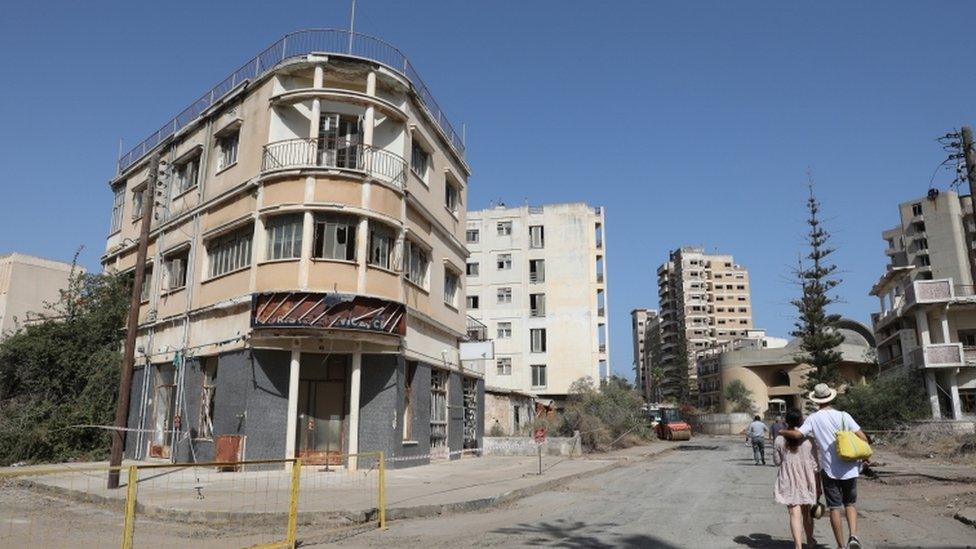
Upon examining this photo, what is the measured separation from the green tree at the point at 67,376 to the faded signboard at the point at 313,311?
984 cm

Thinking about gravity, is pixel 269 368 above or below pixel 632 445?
above

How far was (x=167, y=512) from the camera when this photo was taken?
423 inches

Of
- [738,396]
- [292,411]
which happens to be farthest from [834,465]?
[738,396]

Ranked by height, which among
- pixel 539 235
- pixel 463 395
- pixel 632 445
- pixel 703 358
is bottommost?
pixel 632 445

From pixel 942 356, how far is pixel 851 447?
37.3 m

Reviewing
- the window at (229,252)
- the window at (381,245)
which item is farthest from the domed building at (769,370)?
the window at (229,252)

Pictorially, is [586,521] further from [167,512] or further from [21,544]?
[21,544]

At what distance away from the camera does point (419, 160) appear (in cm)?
2233

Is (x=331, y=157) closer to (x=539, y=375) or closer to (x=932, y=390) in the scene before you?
(x=932, y=390)

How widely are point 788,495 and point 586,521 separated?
3.56m

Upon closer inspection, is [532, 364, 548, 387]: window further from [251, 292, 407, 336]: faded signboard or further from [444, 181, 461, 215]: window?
[251, 292, 407, 336]: faded signboard

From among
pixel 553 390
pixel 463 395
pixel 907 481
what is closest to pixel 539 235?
pixel 553 390

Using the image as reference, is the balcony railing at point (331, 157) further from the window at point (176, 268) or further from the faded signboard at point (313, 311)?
the window at point (176, 268)

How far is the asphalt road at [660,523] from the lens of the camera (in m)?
8.12
